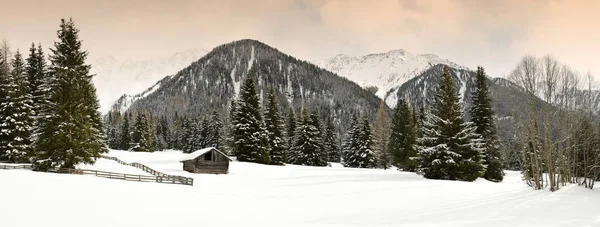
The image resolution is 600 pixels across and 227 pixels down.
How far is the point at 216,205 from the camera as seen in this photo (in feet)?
72.7

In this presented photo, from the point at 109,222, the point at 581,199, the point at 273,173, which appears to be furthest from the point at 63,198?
the point at 581,199

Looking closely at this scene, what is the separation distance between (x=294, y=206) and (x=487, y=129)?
26.4 meters

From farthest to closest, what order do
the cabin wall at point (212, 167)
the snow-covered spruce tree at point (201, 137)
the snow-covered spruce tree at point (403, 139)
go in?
1. the snow-covered spruce tree at point (201, 137)
2. the snow-covered spruce tree at point (403, 139)
3. the cabin wall at point (212, 167)

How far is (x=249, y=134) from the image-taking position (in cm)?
5269

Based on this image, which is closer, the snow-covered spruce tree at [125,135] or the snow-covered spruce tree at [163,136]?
the snow-covered spruce tree at [125,135]

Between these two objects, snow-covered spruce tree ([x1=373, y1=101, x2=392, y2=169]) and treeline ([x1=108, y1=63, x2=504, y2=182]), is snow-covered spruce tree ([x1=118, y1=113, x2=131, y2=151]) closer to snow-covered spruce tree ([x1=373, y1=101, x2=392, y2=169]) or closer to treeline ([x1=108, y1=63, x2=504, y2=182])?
treeline ([x1=108, y1=63, x2=504, y2=182])

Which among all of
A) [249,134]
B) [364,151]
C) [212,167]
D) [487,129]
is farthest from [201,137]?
[487,129]

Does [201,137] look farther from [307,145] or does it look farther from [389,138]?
[389,138]

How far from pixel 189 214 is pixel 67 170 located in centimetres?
→ 1887

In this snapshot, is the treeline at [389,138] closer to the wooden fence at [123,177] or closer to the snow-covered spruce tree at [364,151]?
the snow-covered spruce tree at [364,151]

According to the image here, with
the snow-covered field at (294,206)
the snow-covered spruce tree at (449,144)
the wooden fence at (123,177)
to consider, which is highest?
the snow-covered spruce tree at (449,144)

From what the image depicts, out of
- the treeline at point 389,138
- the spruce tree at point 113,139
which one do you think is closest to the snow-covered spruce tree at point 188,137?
the treeline at point 389,138

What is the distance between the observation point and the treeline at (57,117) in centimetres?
3203

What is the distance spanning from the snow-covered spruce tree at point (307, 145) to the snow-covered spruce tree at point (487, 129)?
26521mm
